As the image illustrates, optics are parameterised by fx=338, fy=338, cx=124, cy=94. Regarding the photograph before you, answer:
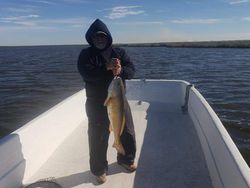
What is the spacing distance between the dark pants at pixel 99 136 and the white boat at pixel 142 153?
0.24m

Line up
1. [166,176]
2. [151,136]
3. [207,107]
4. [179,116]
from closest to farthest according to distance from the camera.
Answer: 1. [166,176]
2. [207,107]
3. [151,136]
4. [179,116]

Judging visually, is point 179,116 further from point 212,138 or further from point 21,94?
point 21,94

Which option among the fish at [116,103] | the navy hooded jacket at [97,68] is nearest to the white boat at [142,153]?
the fish at [116,103]

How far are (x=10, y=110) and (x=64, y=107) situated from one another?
38.4 ft

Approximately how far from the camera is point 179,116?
7492mm

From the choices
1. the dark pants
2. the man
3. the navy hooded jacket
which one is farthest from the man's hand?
the dark pants

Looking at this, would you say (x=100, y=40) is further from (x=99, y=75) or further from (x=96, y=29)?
(x=99, y=75)

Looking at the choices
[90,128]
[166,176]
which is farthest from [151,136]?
[90,128]

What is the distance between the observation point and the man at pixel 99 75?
396 cm

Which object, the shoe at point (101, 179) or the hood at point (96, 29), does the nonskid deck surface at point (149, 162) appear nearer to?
the shoe at point (101, 179)

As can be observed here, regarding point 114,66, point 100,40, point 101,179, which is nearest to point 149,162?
point 101,179

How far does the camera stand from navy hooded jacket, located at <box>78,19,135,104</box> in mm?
4043

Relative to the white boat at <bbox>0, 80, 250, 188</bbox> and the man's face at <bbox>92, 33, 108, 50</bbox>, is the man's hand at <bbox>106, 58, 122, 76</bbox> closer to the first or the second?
the man's face at <bbox>92, 33, 108, 50</bbox>

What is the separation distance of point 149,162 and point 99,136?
1086 mm
